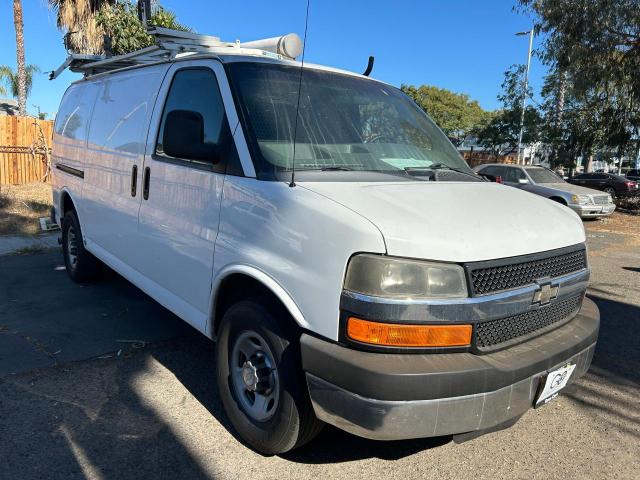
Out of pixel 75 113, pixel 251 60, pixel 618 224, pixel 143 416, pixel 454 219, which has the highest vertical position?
pixel 251 60

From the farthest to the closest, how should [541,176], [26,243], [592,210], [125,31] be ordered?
[541,176] → [592,210] → [125,31] → [26,243]

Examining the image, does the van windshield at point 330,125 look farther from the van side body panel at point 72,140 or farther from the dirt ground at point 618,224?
the dirt ground at point 618,224

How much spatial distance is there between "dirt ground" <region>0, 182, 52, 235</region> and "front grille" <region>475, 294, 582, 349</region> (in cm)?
864

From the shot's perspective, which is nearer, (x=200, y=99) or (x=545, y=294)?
(x=545, y=294)

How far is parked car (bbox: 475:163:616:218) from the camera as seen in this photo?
49.3ft

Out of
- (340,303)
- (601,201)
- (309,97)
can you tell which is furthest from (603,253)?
(340,303)

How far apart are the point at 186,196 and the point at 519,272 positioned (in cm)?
203

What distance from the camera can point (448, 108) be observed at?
4881 centimetres

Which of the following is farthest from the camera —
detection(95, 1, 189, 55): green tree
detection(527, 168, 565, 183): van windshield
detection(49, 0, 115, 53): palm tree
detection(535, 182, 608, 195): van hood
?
detection(49, 0, 115, 53): palm tree

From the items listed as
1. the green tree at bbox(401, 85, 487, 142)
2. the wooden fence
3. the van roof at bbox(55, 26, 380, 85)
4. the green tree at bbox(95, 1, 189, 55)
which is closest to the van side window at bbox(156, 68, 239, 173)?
the van roof at bbox(55, 26, 380, 85)

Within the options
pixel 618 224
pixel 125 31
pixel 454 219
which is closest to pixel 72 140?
pixel 454 219

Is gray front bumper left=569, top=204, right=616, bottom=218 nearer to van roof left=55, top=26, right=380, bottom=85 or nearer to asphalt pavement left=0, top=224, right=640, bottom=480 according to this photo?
asphalt pavement left=0, top=224, right=640, bottom=480

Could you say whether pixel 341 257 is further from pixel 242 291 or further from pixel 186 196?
pixel 186 196

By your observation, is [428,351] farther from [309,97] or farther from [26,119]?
[26,119]
